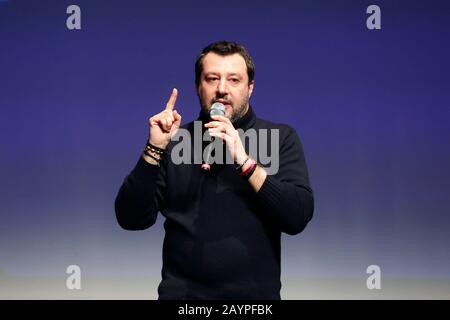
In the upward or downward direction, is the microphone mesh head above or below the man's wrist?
above

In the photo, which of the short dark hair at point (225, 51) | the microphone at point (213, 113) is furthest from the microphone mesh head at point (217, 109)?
the short dark hair at point (225, 51)

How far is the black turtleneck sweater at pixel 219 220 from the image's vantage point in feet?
4.63

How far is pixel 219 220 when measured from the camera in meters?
1.44

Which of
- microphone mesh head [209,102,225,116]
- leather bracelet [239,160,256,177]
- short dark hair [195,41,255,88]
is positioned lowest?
leather bracelet [239,160,256,177]

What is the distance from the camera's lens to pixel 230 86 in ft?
4.95

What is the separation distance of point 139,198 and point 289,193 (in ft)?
1.15

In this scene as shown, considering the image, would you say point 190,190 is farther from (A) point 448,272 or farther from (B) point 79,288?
(A) point 448,272

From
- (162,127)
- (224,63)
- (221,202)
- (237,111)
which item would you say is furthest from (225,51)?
(221,202)

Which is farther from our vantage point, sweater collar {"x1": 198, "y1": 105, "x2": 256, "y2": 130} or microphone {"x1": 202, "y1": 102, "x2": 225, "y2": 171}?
sweater collar {"x1": 198, "y1": 105, "x2": 256, "y2": 130}

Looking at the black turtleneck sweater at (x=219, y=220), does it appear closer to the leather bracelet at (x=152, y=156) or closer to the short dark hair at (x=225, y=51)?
the leather bracelet at (x=152, y=156)

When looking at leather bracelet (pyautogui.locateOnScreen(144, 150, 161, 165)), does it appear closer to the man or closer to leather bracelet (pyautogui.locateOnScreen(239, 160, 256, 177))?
the man

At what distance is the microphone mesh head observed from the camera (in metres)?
1.46

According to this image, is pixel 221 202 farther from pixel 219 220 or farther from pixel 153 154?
pixel 153 154

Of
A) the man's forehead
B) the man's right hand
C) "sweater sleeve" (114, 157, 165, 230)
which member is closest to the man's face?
the man's forehead
